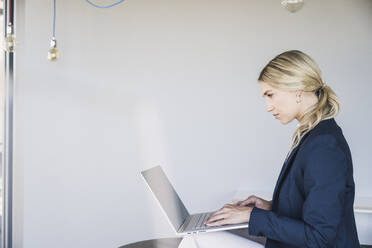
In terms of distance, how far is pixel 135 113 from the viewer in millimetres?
2883

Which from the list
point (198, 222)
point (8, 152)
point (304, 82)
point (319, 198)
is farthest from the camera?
point (8, 152)

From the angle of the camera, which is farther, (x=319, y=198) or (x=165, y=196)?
(x=165, y=196)

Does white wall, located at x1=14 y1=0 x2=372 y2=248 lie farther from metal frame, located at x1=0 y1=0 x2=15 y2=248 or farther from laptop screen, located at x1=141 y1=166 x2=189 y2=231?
laptop screen, located at x1=141 y1=166 x2=189 y2=231

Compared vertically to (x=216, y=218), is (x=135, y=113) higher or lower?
higher

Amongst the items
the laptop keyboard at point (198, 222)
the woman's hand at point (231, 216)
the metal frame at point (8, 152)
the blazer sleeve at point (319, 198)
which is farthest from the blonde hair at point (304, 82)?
the metal frame at point (8, 152)

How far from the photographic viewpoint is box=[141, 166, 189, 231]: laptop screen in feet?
4.75

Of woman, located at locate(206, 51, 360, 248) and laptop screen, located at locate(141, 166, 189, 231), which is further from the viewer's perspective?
laptop screen, located at locate(141, 166, 189, 231)

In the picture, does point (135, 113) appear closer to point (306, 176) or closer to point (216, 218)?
point (216, 218)

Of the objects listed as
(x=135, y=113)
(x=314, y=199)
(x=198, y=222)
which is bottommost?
(x=198, y=222)

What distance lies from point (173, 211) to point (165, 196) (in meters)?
0.06

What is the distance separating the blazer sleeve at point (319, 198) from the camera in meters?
1.19

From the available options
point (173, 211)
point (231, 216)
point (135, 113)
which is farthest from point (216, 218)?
point (135, 113)

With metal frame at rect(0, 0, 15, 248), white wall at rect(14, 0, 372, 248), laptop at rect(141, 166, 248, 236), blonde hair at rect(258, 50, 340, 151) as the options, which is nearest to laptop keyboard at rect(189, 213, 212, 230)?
laptop at rect(141, 166, 248, 236)

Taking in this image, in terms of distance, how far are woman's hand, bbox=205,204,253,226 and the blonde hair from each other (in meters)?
0.26
